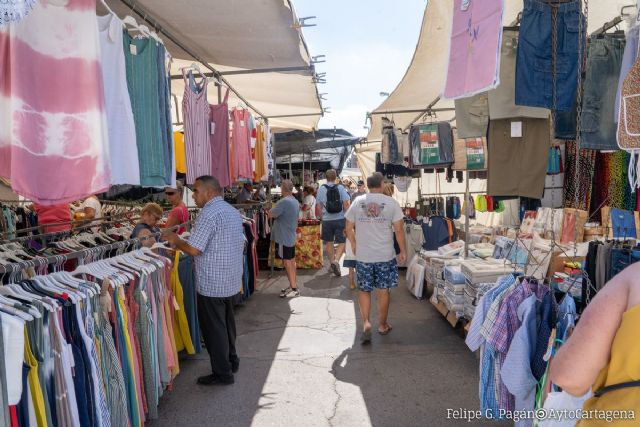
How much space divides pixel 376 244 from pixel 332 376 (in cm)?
157

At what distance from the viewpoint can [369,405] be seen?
3.69m

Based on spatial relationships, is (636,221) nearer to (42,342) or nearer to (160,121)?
(160,121)

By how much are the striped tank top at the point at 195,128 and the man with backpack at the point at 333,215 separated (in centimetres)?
419

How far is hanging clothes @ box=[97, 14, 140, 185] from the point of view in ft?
8.89

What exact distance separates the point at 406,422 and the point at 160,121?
9.36 ft

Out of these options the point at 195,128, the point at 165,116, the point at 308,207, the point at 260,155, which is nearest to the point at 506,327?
the point at 165,116

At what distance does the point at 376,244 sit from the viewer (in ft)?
16.9

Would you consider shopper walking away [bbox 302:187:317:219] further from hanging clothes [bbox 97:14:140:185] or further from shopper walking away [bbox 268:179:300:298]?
hanging clothes [bbox 97:14:140:185]

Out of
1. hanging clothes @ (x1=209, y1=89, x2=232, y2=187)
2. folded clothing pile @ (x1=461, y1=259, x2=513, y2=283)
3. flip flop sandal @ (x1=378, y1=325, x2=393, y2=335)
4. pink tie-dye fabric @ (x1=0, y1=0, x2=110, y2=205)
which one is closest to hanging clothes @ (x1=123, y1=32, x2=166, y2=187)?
pink tie-dye fabric @ (x1=0, y1=0, x2=110, y2=205)

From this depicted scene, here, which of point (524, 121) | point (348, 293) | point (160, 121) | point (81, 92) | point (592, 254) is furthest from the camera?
point (348, 293)

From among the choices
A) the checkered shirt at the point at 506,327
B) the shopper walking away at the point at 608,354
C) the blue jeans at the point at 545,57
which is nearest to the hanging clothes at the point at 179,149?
the blue jeans at the point at 545,57

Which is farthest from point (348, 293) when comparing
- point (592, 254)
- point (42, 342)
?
point (42, 342)

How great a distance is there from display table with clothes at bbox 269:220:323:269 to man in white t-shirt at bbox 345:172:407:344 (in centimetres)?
397

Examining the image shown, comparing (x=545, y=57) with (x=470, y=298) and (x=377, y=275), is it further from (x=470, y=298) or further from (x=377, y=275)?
(x=377, y=275)
